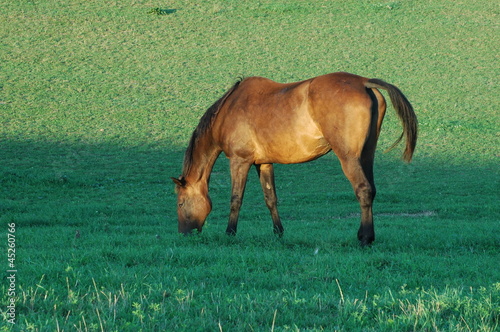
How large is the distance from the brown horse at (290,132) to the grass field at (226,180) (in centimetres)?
79

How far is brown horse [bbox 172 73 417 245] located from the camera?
7.93 m

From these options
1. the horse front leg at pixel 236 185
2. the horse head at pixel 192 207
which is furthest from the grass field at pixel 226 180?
the horse head at pixel 192 207

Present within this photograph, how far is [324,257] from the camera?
6.85 metres

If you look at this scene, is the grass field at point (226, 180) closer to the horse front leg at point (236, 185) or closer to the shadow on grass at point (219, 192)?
the shadow on grass at point (219, 192)

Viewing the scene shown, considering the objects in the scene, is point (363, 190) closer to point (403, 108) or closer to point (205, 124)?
point (403, 108)

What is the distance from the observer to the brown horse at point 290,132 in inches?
312

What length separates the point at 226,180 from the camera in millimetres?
16141

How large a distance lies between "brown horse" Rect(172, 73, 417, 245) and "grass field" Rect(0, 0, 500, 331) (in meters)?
0.79

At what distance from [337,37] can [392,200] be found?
1780 cm

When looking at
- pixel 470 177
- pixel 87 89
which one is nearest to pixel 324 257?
pixel 470 177

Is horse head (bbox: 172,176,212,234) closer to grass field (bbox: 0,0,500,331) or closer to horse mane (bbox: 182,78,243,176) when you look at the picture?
horse mane (bbox: 182,78,243,176)

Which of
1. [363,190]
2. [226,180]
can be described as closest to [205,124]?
[363,190]

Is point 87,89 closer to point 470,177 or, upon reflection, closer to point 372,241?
point 470,177

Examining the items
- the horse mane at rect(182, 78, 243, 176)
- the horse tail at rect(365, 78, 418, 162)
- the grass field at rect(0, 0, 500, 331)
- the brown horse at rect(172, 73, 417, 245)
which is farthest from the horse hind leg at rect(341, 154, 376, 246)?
the horse mane at rect(182, 78, 243, 176)
